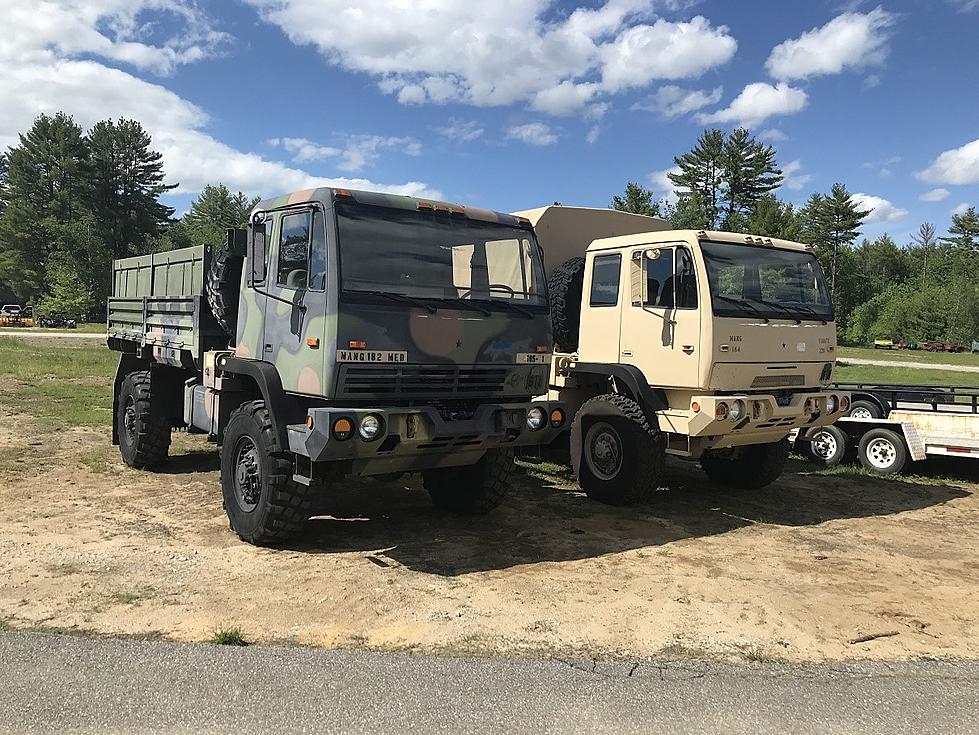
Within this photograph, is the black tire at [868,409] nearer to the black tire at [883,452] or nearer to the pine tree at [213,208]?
the black tire at [883,452]

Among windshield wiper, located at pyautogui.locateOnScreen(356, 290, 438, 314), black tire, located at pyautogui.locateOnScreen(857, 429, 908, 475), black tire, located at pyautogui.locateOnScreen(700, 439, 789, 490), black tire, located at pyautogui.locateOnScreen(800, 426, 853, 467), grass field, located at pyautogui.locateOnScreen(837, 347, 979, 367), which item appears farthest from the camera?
grass field, located at pyautogui.locateOnScreen(837, 347, 979, 367)

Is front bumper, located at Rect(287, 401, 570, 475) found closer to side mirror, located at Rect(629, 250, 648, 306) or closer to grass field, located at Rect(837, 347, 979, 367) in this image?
side mirror, located at Rect(629, 250, 648, 306)

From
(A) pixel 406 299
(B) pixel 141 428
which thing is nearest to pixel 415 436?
(A) pixel 406 299

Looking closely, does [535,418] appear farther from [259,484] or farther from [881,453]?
[881,453]

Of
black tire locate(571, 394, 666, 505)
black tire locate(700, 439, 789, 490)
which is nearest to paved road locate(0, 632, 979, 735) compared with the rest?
black tire locate(571, 394, 666, 505)

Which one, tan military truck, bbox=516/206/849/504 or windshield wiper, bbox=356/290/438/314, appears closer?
windshield wiper, bbox=356/290/438/314

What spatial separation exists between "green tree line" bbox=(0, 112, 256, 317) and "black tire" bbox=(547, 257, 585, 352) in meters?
61.9

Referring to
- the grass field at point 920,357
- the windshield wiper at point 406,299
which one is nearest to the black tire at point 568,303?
the windshield wiper at point 406,299

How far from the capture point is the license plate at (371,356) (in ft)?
17.9

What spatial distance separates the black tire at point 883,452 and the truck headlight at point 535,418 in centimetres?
577

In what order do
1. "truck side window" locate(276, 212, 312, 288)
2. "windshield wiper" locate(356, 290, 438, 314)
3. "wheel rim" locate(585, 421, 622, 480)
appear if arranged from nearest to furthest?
"windshield wiper" locate(356, 290, 438, 314), "truck side window" locate(276, 212, 312, 288), "wheel rim" locate(585, 421, 622, 480)

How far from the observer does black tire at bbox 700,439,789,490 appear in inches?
348

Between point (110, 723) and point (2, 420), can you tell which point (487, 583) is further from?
point (2, 420)

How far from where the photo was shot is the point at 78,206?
221ft
